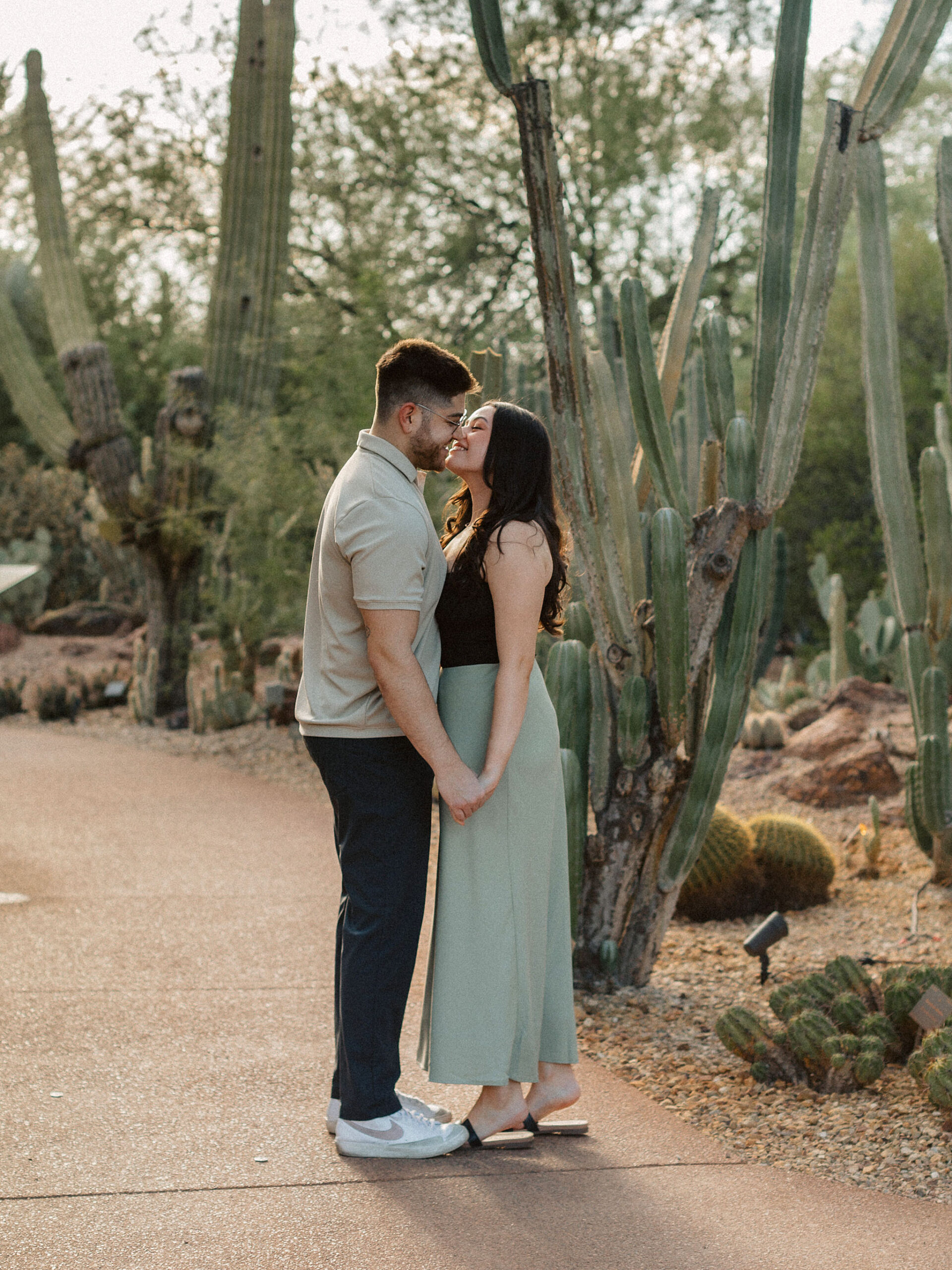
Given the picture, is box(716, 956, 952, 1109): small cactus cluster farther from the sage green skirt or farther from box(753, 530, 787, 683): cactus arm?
box(753, 530, 787, 683): cactus arm

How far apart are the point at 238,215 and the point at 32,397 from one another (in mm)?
2947

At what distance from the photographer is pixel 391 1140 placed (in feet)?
9.19

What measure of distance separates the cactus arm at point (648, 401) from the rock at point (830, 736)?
4.62 m

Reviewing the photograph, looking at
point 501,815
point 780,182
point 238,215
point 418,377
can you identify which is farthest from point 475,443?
point 238,215

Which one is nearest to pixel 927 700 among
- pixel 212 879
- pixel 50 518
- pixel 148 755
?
pixel 212 879

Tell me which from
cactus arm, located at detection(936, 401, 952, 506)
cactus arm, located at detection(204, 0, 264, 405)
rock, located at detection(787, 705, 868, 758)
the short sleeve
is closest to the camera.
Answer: the short sleeve

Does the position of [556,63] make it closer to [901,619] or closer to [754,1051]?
[901,619]

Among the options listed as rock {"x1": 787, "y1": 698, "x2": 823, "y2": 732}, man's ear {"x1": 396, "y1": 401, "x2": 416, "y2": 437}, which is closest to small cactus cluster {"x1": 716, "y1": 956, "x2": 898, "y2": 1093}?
man's ear {"x1": 396, "y1": 401, "x2": 416, "y2": 437}

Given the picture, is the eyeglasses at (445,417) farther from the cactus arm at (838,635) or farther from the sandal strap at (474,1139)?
the cactus arm at (838,635)

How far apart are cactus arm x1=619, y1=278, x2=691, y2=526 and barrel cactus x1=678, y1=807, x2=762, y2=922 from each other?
200 centimetres

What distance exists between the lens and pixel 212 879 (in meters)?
5.62

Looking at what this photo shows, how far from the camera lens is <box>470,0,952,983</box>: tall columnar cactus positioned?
3.95 meters

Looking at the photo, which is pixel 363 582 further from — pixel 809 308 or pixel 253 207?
pixel 253 207

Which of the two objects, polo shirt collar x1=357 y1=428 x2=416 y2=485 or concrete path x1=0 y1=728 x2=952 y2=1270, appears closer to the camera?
concrete path x1=0 y1=728 x2=952 y2=1270
